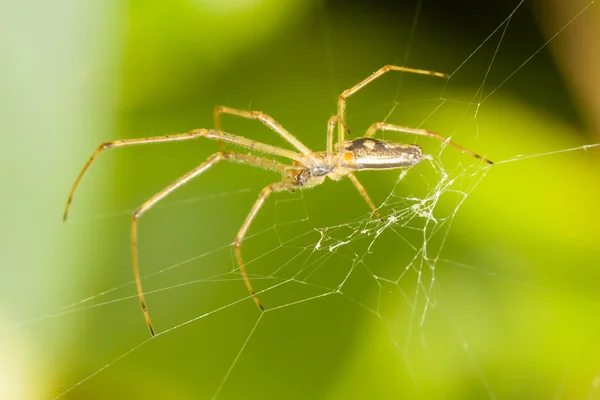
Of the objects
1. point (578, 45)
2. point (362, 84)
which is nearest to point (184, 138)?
point (362, 84)

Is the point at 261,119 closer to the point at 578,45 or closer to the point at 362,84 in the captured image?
the point at 362,84

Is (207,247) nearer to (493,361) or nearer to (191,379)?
(191,379)

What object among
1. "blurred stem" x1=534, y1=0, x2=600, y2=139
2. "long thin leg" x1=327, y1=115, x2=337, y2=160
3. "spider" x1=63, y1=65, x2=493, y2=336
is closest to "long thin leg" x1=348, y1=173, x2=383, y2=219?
"spider" x1=63, y1=65, x2=493, y2=336

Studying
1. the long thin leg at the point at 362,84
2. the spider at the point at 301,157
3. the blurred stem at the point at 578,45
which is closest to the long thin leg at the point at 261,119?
the spider at the point at 301,157

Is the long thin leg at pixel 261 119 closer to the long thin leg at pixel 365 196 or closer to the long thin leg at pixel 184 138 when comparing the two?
the long thin leg at pixel 184 138

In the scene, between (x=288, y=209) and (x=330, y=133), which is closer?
(x=288, y=209)

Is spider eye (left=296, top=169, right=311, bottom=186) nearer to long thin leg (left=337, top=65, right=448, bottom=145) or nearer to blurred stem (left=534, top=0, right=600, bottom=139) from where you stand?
long thin leg (left=337, top=65, right=448, bottom=145)
